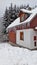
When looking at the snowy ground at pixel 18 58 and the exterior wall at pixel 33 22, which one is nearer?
the snowy ground at pixel 18 58

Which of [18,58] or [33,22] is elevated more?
[33,22]

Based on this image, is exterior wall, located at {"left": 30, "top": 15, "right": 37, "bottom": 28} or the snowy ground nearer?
the snowy ground

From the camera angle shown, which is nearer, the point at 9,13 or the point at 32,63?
the point at 32,63

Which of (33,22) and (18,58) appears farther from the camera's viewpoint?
(33,22)

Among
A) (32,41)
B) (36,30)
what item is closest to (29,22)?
(36,30)

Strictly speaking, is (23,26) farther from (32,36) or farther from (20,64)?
(20,64)

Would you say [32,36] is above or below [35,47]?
above

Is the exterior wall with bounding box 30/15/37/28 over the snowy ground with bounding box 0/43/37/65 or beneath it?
over

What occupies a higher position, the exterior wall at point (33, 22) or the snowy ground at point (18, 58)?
the exterior wall at point (33, 22)

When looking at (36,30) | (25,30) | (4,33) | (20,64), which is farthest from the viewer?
(4,33)

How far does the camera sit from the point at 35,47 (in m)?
12.3

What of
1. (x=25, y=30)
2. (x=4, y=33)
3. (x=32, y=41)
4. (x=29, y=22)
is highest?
(x=29, y=22)

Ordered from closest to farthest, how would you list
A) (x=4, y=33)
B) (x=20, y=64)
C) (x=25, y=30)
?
(x=20, y=64) → (x=25, y=30) → (x=4, y=33)

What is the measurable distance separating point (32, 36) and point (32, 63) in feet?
18.1
